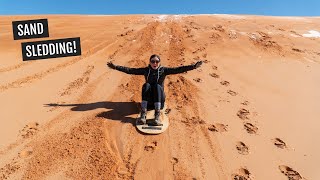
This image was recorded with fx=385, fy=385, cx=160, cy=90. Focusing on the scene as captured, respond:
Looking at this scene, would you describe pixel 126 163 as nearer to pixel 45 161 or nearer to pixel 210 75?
pixel 45 161

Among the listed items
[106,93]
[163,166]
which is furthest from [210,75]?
[163,166]

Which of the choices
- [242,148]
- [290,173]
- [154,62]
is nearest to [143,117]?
[154,62]

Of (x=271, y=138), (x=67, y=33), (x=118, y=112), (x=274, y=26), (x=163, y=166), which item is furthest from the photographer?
(x=274, y=26)

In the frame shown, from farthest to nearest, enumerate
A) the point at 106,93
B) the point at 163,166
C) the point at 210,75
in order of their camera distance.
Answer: the point at 210,75 → the point at 106,93 → the point at 163,166

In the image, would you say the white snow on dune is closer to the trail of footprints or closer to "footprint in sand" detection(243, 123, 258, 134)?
the trail of footprints

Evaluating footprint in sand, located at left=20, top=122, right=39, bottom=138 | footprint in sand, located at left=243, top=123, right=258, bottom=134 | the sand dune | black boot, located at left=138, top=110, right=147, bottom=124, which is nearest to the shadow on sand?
the sand dune

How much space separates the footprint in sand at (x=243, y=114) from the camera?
7383 millimetres

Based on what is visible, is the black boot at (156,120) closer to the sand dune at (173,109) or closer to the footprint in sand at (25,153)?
the sand dune at (173,109)

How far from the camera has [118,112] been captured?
7.41 m

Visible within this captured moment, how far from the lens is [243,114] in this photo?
7500 millimetres

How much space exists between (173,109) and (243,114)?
4.48 feet

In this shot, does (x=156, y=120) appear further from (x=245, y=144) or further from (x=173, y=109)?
(x=245, y=144)

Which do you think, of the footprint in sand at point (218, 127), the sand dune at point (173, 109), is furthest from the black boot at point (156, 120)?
the footprint in sand at point (218, 127)

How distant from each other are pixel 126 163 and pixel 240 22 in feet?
34.4
